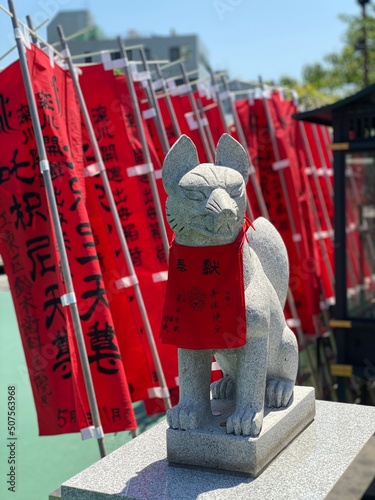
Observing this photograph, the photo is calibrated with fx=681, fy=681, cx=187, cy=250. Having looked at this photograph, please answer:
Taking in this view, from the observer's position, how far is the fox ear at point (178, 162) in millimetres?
4266

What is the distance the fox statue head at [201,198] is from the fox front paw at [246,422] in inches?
42.4

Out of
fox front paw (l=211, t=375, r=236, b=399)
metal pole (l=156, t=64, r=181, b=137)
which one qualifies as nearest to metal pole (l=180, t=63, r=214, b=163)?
metal pole (l=156, t=64, r=181, b=137)

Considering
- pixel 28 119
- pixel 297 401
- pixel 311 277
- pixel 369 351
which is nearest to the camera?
pixel 297 401

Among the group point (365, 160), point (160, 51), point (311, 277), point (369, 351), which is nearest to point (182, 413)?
point (369, 351)

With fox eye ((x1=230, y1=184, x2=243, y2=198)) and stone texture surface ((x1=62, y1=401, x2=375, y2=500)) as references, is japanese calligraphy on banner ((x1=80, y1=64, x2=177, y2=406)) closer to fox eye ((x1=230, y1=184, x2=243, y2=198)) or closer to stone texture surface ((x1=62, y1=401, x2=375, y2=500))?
stone texture surface ((x1=62, y1=401, x2=375, y2=500))

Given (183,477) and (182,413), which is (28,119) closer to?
(182,413)

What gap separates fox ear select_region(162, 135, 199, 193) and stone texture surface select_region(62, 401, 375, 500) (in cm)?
179

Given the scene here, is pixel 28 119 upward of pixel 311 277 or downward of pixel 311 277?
upward

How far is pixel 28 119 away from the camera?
18.0 feet

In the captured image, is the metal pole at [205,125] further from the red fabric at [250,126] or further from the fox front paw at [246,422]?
the fox front paw at [246,422]

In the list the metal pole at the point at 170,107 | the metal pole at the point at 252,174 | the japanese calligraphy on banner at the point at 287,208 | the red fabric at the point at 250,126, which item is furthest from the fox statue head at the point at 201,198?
the japanese calligraphy on banner at the point at 287,208

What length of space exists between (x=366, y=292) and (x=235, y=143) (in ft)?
29.7

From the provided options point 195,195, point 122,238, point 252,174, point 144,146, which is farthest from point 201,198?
point 252,174

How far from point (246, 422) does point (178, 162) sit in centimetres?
167
